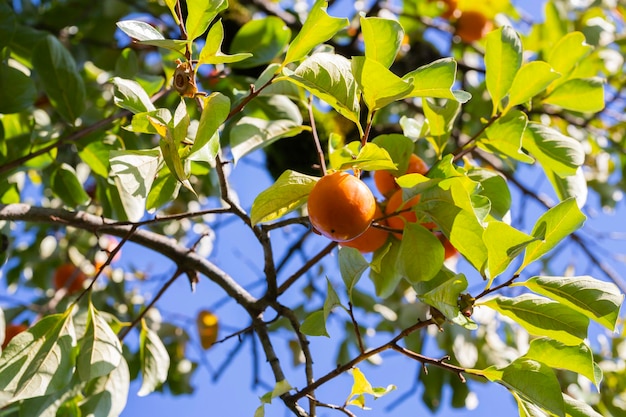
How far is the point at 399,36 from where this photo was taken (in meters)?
0.85

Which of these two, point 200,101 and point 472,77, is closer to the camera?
point 200,101

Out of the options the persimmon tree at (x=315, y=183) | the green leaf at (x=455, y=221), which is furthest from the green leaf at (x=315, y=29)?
the green leaf at (x=455, y=221)

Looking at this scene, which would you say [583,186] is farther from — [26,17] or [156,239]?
[26,17]

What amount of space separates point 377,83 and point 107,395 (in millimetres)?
725

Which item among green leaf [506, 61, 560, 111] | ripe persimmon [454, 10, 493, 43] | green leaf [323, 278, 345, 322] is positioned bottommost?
ripe persimmon [454, 10, 493, 43]

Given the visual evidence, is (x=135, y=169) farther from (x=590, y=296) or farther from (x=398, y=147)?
(x=590, y=296)

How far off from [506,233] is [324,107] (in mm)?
1171

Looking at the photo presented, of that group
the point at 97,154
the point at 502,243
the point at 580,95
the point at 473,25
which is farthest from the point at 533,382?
the point at 473,25

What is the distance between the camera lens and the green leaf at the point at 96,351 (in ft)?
3.33

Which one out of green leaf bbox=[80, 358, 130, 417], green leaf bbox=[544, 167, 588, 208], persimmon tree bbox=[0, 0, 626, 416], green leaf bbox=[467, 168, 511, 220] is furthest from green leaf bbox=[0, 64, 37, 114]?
green leaf bbox=[544, 167, 588, 208]

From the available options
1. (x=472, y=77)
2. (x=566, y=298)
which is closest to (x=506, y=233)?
(x=566, y=298)

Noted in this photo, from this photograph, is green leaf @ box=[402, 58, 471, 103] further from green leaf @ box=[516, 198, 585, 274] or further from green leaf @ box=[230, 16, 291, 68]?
green leaf @ box=[230, 16, 291, 68]

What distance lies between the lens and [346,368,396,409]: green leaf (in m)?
0.89

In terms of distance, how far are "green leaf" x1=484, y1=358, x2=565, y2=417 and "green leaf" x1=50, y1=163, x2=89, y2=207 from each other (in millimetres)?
893
